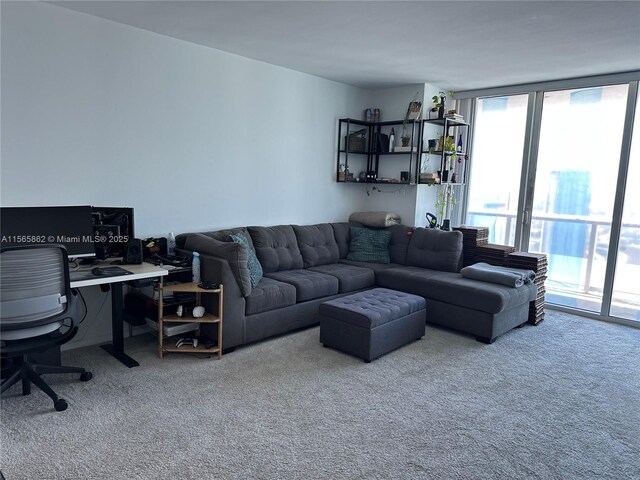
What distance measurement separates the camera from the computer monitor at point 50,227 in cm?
301

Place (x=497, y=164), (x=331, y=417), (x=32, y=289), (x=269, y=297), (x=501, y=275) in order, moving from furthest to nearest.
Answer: (x=497, y=164)
(x=501, y=275)
(x=269, y=297)
(x=331, y=417)
(x=32, y=289)

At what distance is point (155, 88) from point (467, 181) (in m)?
3.95

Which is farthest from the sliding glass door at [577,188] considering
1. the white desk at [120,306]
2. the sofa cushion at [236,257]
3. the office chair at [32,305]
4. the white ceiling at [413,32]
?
the office chair at [32,305]

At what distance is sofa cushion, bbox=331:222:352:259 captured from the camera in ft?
17.5

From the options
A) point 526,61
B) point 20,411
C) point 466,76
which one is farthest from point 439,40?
point 20,411

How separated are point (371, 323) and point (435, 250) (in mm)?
1874

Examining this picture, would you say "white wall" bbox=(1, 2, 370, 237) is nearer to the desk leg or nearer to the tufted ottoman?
the desk leg

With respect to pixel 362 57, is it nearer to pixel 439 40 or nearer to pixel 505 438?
pixel 439 40

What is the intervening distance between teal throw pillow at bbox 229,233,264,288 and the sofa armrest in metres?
0.29

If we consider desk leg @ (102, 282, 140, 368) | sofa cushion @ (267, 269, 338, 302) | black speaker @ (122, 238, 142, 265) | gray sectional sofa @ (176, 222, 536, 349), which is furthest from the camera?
sofa cushion @ (267, 269, 338, 302)

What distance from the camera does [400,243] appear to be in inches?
207

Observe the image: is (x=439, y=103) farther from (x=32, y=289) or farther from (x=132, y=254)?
(x=32, y=289)

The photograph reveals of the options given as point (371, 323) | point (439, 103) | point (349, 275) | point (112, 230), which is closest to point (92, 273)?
point (112, 230)

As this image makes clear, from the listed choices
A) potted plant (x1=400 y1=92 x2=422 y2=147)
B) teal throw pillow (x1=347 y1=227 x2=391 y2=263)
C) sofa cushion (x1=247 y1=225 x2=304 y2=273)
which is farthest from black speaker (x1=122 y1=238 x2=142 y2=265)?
potted plant (x1=400 y1=92 x2=422 y2=147)
